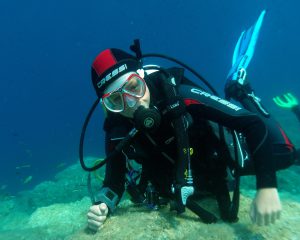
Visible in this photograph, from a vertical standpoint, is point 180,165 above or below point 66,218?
above

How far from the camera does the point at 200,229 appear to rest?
2736 mm

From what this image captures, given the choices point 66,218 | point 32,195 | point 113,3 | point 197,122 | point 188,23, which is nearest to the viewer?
point 197,122

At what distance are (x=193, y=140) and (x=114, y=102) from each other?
96 cm

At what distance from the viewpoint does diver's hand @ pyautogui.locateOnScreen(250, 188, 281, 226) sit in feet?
7.28

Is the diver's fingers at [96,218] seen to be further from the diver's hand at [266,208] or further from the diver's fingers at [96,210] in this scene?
the diver's hand at [266,208]

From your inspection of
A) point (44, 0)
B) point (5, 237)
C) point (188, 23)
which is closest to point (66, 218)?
point (5, 237)

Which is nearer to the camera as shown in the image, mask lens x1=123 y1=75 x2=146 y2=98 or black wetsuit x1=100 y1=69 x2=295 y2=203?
black wetsuit x1=100 y1=69 x2=295 y2=203

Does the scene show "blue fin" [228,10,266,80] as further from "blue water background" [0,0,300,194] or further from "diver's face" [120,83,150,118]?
"blue water background" [0,0,300,194]

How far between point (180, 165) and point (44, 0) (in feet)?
223

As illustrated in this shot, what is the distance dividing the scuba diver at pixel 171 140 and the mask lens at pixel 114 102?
10 millimetres

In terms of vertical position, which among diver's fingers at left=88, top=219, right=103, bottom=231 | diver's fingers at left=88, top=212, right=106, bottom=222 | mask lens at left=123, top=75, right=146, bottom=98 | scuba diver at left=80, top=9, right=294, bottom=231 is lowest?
diver's fingers at left=88, top=219, right=103, bottom=231

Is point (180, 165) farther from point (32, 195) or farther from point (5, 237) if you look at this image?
point (32, 195)

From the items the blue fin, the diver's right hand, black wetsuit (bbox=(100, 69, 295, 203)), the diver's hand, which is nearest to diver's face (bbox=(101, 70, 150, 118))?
black wetsuit (bbox=(100, 69, 295, 203))

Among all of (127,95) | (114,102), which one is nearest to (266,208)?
(127,95)
